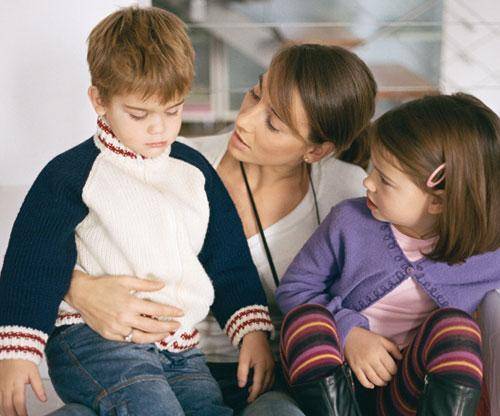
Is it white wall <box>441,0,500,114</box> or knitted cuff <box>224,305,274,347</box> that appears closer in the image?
knitted cuff <box>224,305,274,347</box>

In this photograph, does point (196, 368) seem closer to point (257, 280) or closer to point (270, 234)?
point (257, 280)

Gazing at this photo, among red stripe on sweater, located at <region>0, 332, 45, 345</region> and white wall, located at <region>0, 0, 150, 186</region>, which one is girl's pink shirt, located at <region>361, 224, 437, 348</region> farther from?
white wall, located at <region>0, 0, 150, 186</region>

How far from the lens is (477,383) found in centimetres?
112

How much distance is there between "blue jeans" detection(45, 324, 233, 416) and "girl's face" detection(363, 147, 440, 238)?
0.40 meters

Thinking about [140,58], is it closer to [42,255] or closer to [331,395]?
[42,255]

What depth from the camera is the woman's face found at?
1389mm

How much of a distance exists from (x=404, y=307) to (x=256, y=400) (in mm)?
303

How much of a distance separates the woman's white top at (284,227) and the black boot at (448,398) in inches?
15.1

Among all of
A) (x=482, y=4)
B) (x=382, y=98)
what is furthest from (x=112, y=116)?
(x=482, y=4)

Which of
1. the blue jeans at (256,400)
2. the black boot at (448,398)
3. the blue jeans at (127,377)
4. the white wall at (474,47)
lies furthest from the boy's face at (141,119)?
the white wall at (474,47)

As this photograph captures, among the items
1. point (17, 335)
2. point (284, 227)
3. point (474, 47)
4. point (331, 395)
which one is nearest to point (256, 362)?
point (331, 395)

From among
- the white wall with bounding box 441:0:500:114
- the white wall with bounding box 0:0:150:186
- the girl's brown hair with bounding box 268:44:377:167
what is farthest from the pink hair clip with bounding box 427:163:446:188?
the white wall with bounding box 441:0:500:114

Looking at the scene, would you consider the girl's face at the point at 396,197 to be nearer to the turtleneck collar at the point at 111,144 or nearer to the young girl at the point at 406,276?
the young girl at the point at 406,276

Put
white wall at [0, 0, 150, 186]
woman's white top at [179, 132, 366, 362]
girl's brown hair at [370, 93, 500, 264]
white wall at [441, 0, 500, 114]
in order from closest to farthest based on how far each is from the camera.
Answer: girl's brown hair at [370, 93, 500, 264], woman's white top at [179, 132, 366, 362], white wall at [0, 0, 150, 186], white wall at [441, 0, 500, 114]
